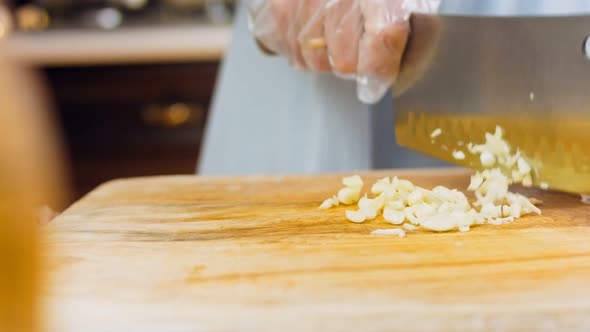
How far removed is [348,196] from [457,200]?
14 cm

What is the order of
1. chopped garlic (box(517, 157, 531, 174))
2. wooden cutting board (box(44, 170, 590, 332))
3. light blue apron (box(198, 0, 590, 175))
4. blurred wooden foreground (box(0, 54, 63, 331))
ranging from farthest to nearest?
light blue apron (box(198, 0, 590, 175))
chopped garlic (box(517, 157, 531, 174))
wooden cutting board (box(44, 170, 590, 332))
blurred wooden foreground (box(0, 54, 63, 331))

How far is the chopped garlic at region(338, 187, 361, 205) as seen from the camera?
0.89m

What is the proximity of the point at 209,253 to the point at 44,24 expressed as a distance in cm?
196

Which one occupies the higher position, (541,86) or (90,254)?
(541,86)

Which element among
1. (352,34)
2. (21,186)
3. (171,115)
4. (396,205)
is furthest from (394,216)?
(171,115)

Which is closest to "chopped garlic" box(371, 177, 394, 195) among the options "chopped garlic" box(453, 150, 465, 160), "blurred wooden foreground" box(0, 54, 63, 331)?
"chopped garlic" box(453, 150, 465, 160)

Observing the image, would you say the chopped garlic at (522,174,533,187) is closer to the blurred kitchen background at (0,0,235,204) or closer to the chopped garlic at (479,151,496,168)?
the chopped garlic at (479,151,496,168)

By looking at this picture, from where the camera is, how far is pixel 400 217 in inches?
31.9

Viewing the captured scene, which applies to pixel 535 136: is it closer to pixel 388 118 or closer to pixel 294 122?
pixel 388 118

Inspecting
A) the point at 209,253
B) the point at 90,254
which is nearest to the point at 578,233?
the point at 209,253

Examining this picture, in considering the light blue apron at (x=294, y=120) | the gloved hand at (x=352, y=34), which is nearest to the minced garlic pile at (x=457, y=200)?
the gloved hand at (x=352, y=34)

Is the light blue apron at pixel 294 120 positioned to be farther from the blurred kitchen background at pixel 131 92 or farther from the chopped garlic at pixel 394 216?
the blurred kitchen background at pixel 131 92

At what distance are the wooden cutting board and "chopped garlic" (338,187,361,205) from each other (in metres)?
0.02

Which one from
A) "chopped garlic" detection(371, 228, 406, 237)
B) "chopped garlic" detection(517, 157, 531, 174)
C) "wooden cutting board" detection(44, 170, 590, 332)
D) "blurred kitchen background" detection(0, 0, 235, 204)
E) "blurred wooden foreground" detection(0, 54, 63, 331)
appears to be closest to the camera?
"blurred wooden foreground" detection(0, 54, 63, 331)
